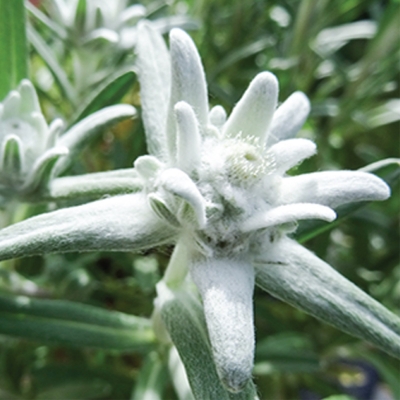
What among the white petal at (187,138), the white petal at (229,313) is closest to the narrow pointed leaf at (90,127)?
the white petal at (187,138)

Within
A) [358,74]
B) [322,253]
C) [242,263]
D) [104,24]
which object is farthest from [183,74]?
[358,74]

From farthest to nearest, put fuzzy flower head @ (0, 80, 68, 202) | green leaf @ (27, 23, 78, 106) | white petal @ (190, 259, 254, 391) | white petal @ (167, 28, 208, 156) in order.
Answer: green leaf @ (27, 23, 78, 106)
fuzzy flower head @ (0, 80, 68, 202)
white petal @ (167, 28, 208, 156)
white petal @ (190, 259, 254, 391)

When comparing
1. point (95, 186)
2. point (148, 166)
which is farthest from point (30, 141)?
point (148, 166)

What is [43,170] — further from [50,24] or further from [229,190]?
[50,24]

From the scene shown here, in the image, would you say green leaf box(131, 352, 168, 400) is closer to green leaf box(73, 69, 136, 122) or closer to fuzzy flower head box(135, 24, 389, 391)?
fuzzy flower head box(135, 24, 389, 391)

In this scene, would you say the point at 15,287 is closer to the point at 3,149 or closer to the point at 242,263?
the point at 3,149

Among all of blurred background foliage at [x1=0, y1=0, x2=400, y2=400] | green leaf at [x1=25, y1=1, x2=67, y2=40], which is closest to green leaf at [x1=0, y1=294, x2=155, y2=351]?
blurred background foliage at [x1=0, y1=0, x2=400, y2=400]
